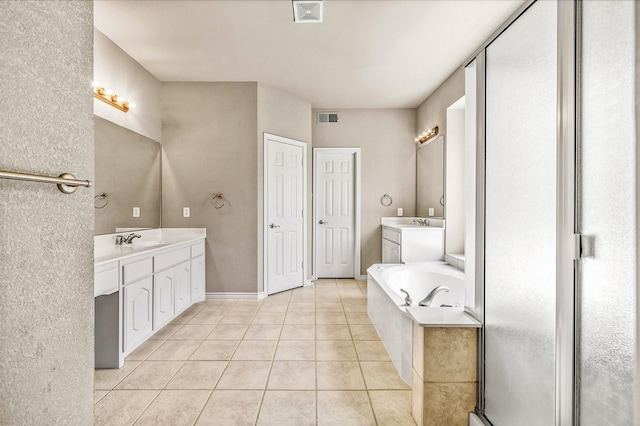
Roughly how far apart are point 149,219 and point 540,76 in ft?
12.4

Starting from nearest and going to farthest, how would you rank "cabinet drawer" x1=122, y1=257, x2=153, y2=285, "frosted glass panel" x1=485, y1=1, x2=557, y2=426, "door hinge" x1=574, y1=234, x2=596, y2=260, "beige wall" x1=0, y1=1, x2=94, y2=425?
"beige wall" x1=0, y1=1, x2=94, y2=425 → "door hinge" x1=574, y1=234, x2=596, y2=260 → "frosted glass panel" x1=485, y1=1, x2=557, y2=426 → "cabinet drawer" x1=122, y1=257, x2=153, y2=285

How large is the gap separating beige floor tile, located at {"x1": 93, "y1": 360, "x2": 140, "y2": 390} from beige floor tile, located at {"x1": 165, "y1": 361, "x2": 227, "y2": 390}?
0.35m

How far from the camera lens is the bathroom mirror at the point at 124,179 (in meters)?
2.88

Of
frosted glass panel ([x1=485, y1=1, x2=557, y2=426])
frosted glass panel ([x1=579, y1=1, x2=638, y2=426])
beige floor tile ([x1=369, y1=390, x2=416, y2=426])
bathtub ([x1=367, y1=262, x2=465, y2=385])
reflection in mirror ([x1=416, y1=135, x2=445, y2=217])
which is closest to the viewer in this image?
frosted glass panel ([x1=579, y1=1, x2=638, y2=426])

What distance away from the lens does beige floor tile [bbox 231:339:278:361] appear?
2432mm

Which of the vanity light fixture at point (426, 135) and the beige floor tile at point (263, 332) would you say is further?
the vanity light fixture at point (426, 135)

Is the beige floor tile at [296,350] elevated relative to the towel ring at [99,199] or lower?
lower

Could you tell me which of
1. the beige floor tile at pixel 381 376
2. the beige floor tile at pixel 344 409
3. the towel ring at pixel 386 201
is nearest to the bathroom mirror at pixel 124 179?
the beige floor tile at pixel 344 409

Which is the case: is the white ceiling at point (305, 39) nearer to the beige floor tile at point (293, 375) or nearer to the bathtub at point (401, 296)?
the bathtub at point (401, 296)

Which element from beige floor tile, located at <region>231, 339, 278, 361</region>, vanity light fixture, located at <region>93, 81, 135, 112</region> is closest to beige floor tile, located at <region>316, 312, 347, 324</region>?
beige floor tile, located at <region>231, 339, 278, 361</region>

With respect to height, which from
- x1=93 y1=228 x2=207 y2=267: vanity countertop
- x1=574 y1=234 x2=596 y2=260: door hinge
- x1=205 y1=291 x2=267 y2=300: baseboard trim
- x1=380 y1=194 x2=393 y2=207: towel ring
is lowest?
x1=205 y1=291 x2=267 y2=300: baseboard trim

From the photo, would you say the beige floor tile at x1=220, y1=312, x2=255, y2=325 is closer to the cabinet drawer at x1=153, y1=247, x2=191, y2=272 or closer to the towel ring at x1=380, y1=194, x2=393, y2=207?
the cabinet drawer at x1=153, y1=247, x2=191, y2=272

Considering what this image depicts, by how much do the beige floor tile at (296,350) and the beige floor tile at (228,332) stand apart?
0.42 metres

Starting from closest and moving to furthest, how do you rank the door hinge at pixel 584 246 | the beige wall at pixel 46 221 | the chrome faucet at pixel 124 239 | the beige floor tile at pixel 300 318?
the beige wall at pixel 46 221
the door hinge at pixel 584 246
the chrome faucet at pixel 124 239
the beige floor tile at pixel 300 318
